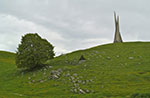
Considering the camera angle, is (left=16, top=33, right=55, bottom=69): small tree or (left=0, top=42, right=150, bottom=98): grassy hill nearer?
(left=0, top=42, right=150, bottom=98): grassy hill

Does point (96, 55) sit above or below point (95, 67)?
above

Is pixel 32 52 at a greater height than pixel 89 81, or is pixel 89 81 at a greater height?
pixel 32 52

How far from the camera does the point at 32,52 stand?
53.0 metres

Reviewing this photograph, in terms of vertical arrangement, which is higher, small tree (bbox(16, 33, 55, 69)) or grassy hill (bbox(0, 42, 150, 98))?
small tree (bbox(16, 33, 55, 69))

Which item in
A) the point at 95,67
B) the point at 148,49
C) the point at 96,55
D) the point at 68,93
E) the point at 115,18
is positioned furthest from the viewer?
the point at 115,18

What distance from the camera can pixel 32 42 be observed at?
55844 millimetres

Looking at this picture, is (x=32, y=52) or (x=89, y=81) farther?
(x=32, y=52)

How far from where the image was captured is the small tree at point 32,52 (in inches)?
2074

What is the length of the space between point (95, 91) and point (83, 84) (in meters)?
4.98

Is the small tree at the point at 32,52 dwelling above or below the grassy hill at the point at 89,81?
above

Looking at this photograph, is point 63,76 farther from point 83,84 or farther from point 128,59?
point 128,59

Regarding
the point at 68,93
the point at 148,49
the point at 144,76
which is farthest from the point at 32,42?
the point at 148,49

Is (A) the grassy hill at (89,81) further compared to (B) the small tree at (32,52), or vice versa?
(B) the small tree at (32,52)

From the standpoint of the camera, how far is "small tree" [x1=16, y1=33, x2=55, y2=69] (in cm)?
5269
